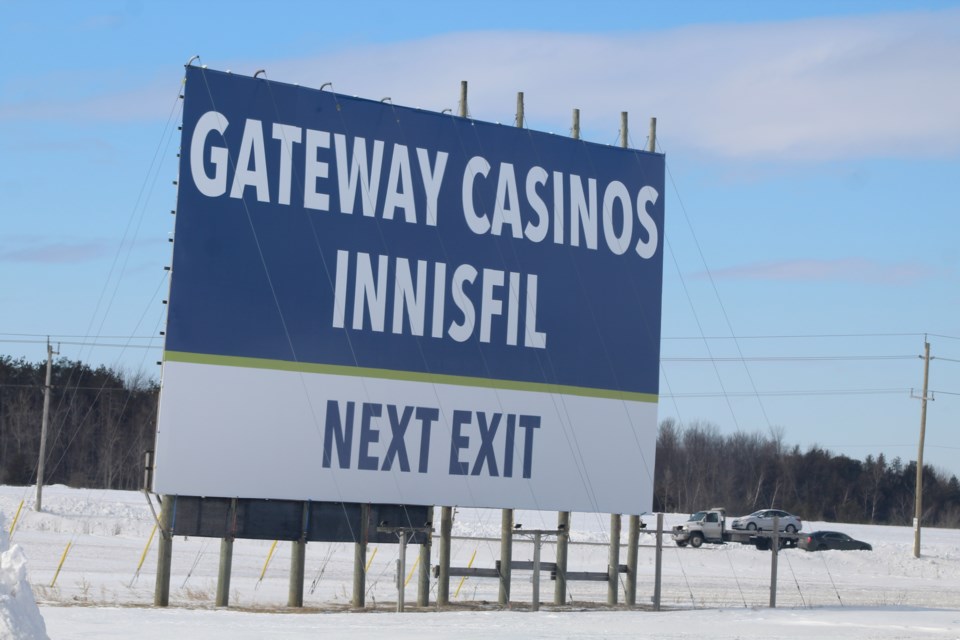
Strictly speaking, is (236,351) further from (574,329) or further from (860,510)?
(860,510)

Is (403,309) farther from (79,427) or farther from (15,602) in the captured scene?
(79,427)

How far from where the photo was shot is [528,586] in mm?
32188

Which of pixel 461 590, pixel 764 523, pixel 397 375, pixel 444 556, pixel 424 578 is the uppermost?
pixel 397 375

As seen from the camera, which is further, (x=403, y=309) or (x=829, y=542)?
(x=829, y=542)

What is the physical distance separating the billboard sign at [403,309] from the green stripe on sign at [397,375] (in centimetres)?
3

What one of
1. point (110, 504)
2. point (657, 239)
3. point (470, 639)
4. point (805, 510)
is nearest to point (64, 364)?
point (110, 504)

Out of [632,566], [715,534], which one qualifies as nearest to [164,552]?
[632,566]

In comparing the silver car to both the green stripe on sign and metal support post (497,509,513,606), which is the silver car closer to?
the green stripe on sign

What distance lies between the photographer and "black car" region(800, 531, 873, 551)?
51375 millimetres

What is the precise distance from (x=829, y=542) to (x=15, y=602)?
4411 centimetres

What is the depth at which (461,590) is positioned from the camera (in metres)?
29.8

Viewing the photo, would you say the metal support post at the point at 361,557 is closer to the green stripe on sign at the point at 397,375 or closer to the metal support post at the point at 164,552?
the green stripe on sign at the point at 397,375

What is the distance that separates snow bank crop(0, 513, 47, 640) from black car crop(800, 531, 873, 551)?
4276cm

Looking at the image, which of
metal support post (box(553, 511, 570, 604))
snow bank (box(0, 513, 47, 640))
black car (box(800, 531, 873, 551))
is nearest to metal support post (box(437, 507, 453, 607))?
metal support post (box(553, 511, 570, 604))
